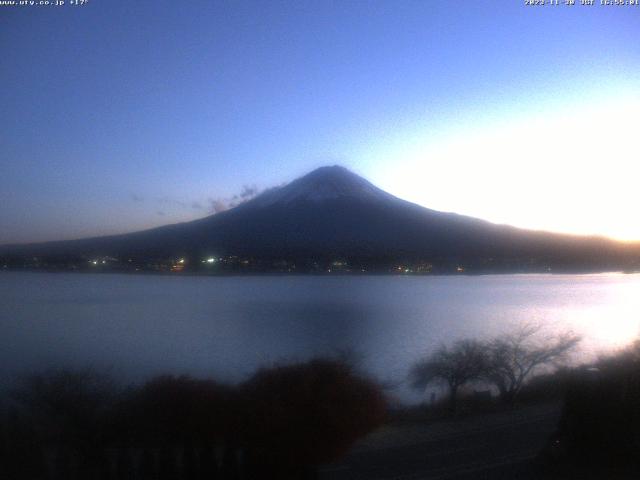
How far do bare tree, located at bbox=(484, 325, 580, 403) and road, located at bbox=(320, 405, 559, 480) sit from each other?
1.03m

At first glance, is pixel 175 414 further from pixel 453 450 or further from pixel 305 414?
pixel 453 450

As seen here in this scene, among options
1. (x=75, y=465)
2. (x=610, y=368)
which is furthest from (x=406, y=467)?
(x=610, y=368)

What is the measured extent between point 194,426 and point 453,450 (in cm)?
169

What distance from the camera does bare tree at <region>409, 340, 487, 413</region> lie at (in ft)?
19.4

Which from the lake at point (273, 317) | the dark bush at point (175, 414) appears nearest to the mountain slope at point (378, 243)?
the lake at point (273, 317)

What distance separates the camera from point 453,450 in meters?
3.98

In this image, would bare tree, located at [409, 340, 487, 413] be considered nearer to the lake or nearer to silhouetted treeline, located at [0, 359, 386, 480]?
the lake

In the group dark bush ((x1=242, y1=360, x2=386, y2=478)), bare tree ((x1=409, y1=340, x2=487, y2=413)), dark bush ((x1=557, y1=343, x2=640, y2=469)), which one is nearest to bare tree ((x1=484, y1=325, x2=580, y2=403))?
bare tree ((x1=409, y1=340, x2=487, y2=413))

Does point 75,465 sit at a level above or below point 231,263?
below

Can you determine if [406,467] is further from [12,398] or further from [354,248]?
[354,248]

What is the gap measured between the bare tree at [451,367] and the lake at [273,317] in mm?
198

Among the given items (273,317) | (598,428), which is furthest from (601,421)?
(273,317)

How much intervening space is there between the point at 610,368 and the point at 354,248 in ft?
18.2

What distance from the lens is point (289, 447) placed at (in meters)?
3.63
